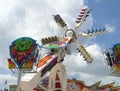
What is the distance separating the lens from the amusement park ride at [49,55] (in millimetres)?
48000

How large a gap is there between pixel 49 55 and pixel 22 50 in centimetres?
640

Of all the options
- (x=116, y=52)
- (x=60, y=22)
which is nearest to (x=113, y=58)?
(x=116, y=52)

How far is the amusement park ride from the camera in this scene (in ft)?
157

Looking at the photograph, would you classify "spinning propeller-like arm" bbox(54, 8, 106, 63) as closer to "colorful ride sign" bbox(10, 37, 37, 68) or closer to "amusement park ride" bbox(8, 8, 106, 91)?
"amusement park ride" bbox(8, 8, 106, 91)

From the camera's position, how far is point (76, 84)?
76.9 metres

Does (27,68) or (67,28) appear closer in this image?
(27,68)

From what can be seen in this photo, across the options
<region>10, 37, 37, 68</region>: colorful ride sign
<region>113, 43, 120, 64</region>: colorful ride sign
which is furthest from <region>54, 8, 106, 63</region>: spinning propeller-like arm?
<region>10, 37, 37, 68</region>: colorful ride sign

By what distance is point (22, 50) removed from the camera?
48.4 metres

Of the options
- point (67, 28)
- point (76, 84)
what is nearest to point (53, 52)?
point (67, 28)

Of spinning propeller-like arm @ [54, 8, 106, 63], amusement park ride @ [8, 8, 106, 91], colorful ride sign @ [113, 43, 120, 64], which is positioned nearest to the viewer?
amusement park ride @ [8, 8, 106, 91]

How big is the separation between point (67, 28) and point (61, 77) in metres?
7.72

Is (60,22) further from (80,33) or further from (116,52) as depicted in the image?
(116,52)

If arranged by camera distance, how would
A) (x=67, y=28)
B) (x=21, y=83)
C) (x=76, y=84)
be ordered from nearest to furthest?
(x=21, y=83), (x=67, y=28), (x=76, y=84)

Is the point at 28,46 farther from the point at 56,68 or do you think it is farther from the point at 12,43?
the point at 56,68
